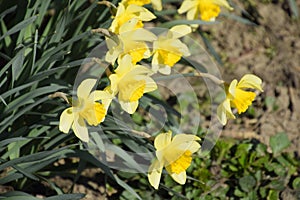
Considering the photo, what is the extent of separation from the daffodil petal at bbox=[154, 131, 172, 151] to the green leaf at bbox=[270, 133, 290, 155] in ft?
2.98

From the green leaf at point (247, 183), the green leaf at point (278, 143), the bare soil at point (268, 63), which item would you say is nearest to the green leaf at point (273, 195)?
the green leaf at point (247, 183)

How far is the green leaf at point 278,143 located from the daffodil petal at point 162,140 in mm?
908

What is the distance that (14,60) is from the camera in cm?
206

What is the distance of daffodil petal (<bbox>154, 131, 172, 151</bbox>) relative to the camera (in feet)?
6.46

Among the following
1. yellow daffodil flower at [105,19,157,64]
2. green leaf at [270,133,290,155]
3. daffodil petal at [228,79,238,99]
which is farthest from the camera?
green leaf at [270,133,290,155]

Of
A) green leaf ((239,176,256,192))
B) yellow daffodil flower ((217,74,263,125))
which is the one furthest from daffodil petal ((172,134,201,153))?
green leaf ((239,176,256,192))

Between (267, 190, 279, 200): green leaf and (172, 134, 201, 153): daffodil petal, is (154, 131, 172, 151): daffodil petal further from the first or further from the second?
(267, 190, 279, 200): green leaf

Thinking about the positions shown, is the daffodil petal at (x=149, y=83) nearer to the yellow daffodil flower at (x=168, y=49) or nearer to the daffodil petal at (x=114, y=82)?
the daffodil petal at (x=114, y=82)

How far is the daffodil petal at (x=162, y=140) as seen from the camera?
197 centimetres

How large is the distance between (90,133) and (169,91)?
111 cm

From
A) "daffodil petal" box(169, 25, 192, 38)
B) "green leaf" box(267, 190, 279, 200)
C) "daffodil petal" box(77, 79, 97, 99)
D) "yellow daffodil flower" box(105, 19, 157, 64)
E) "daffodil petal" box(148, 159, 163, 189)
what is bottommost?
"green leaf" box(267, 190, 279, 200)

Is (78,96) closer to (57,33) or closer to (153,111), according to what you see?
(57,33)

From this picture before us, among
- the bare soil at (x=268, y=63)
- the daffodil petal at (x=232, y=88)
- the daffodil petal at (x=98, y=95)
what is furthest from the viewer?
the bare soil at (x=268, y=63)

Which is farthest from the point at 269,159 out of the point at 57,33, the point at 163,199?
the point at 57,33
